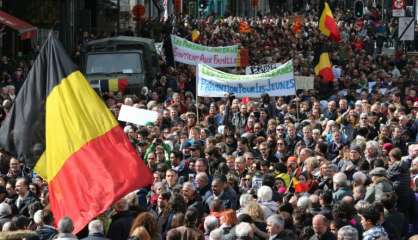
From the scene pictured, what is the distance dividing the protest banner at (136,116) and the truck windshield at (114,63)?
852 cm

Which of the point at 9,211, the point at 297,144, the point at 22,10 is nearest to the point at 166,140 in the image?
the point at 297,144

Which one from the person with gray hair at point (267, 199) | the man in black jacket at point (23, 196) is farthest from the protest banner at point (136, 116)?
the person with gray hair at point (267, 199)

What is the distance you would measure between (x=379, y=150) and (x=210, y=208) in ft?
11.4

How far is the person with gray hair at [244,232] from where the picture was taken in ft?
33.7

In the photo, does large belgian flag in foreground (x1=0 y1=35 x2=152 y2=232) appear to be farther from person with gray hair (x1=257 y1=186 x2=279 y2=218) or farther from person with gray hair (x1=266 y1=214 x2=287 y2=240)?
person with gray hair (x1=257 y1=186 x2=279 y2=218)

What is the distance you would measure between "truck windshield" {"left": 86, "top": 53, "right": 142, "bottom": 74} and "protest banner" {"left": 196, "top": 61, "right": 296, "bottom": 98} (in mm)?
6255

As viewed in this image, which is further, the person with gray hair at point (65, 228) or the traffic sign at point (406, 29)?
the traffic sign at point (406, 29)

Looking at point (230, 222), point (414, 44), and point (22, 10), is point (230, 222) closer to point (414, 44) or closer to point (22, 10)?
point (22, 10)

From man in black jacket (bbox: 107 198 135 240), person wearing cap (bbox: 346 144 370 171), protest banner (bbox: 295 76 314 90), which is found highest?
protest banner (bbox: 295 76 314 90)

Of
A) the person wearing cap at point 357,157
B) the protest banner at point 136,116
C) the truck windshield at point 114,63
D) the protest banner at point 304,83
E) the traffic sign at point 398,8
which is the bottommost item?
the person wearing cap at point 357,157

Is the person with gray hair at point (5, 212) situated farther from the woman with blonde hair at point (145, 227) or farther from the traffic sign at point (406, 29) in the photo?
the traffic sign at point (406, 29)

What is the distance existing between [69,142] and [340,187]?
3083 millimetres

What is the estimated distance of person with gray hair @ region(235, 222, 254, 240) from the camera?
1027 centimetres

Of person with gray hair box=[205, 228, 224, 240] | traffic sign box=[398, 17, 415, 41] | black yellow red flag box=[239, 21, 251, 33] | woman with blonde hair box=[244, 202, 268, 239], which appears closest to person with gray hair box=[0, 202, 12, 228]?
woman with blonde hair box=[244, 202, 268, 239]
